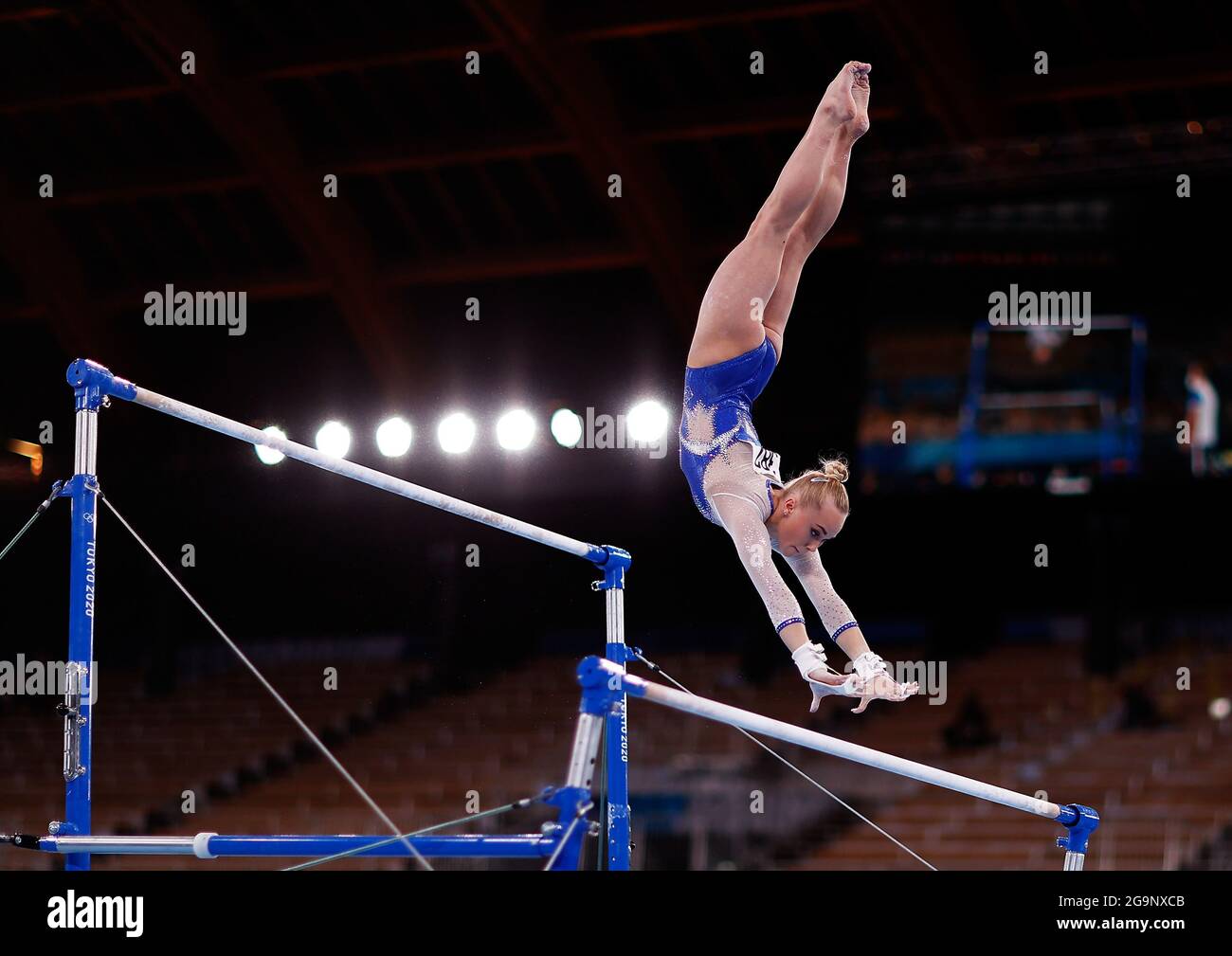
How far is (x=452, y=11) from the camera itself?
12906 millimetres

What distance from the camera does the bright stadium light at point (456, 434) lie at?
10.4 m

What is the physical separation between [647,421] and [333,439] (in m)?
2.09

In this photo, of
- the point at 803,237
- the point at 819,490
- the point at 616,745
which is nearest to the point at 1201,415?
the point at 803,237

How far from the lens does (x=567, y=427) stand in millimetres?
11414

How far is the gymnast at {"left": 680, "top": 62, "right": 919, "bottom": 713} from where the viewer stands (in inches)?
202

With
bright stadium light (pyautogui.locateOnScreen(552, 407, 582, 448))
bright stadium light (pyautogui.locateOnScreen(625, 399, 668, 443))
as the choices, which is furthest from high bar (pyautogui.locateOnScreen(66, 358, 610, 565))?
bright stadium light (pyautogui.locateOnScreen(552, 407, 582, 448))

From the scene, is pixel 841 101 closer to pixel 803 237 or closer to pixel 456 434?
pixel 803 237

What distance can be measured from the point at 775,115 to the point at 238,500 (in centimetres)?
567

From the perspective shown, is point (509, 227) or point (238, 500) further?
point (509, 227)

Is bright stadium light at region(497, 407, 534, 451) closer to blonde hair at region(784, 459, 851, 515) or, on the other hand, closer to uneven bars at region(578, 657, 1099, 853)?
blonde hair at region(784, 459, 851, 515)

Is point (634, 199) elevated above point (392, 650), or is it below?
above

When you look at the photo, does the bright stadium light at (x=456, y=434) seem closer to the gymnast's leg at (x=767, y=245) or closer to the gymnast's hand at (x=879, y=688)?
the gymnast's leg at (x=767, y=245)
